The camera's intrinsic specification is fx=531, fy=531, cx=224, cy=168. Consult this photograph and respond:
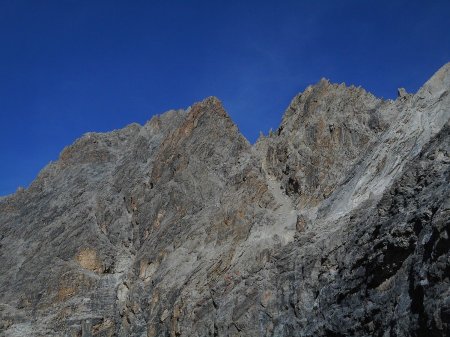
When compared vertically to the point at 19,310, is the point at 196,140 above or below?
above

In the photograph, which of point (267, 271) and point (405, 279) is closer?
point (405, 279)

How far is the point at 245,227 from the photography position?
44375 millimetres

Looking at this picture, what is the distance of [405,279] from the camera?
2019cm

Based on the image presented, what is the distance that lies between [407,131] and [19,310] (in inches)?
1656

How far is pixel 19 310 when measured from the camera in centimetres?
5472

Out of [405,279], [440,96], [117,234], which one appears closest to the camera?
[405,279]

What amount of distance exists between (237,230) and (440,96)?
62.4 feet

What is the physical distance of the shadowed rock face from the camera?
22406mm

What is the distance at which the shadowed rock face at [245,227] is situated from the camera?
73.5 feet

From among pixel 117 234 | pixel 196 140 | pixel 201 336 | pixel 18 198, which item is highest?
pixel 18 198

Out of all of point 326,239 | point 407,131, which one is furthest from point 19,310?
point 407,131

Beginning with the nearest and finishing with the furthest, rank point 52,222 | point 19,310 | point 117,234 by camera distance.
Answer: point 19,310 < point 117,234 < point 52,222

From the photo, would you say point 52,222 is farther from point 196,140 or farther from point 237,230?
point 237,230

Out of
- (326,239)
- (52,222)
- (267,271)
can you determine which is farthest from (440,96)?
(52,222)
